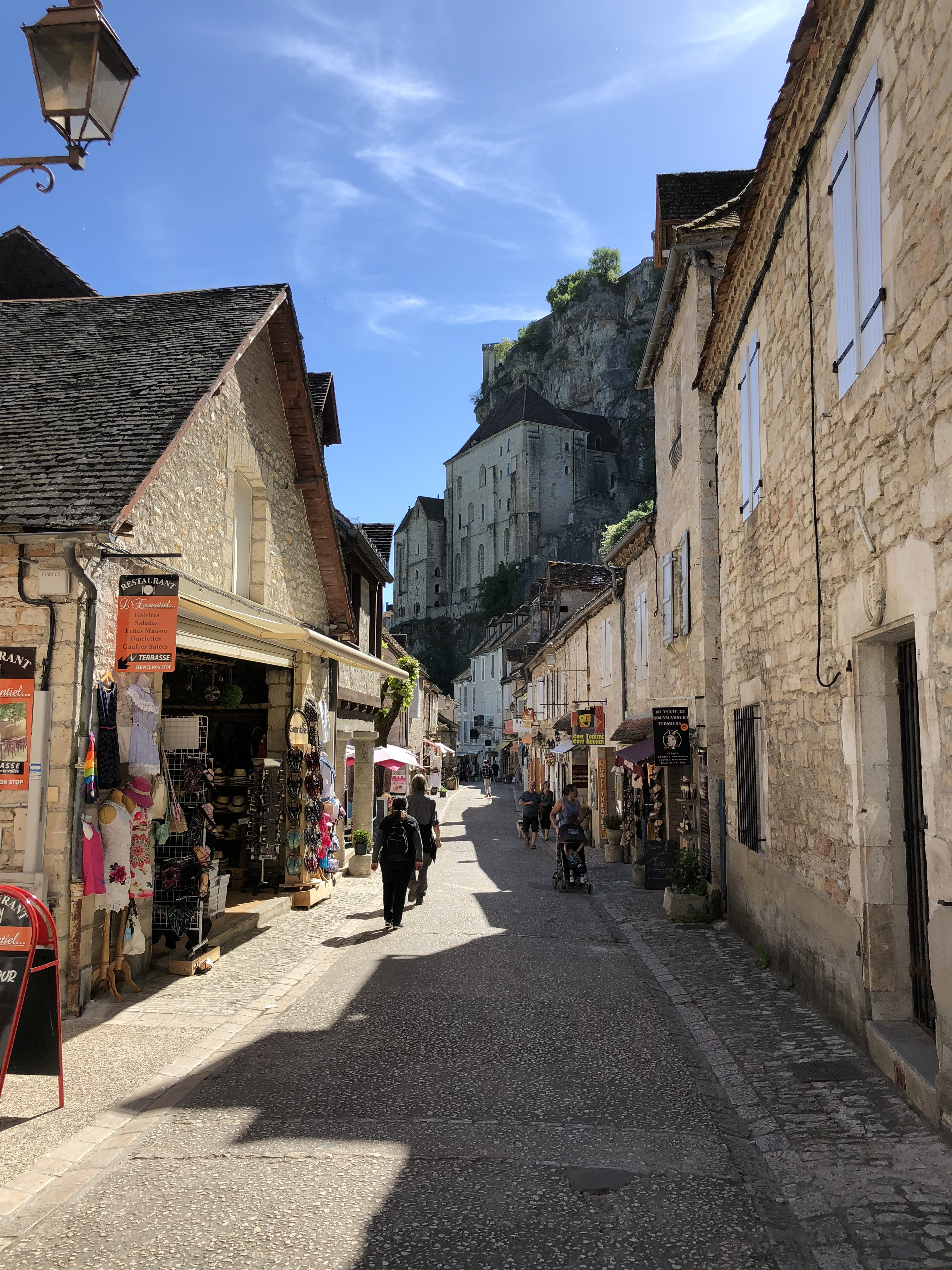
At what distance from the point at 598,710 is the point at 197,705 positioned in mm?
12123

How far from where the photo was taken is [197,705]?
36.4 feet

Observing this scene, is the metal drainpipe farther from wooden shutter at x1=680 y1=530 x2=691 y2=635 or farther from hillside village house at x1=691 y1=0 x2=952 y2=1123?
wooden shutter at x1=680 y1=530 x2=691 y2=635

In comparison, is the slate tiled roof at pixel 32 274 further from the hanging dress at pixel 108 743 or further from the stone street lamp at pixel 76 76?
the stone street lamp at pixel 76 76

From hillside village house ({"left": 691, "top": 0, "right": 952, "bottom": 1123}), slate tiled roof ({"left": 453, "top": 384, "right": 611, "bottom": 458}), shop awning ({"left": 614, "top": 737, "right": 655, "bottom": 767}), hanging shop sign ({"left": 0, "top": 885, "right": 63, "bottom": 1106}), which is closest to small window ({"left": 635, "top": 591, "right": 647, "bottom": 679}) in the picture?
shop awning ({"left": 614, "top": 737, "right": 655, "bottom": 767})

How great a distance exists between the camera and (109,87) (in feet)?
13.9

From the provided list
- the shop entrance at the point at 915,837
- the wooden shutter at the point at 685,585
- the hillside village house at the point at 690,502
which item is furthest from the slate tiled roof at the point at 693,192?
the shop entrance at the point at 915,837

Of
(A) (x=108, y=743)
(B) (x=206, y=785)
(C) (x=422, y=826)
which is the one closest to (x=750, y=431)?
(B) (x=206, y=785)

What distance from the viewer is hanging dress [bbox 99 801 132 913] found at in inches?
275

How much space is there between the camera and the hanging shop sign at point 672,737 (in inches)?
496

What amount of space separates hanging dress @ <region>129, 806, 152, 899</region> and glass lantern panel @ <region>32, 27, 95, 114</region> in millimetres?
4907

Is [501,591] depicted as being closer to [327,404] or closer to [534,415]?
[534,415]

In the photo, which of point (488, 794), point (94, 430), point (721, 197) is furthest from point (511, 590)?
point (94, 430)

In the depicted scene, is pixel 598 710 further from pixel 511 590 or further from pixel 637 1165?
pixel 511 590

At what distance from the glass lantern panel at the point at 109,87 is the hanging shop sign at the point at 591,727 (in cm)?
1691
